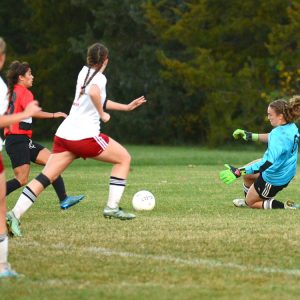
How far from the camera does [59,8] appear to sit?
49.5 metres

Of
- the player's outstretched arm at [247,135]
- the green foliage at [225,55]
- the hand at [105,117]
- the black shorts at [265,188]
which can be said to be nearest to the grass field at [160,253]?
the black shorts at [265,188]

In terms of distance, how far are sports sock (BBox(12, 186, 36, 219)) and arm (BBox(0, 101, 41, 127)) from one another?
11.3ft

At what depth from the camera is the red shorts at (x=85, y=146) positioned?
11.0 metres

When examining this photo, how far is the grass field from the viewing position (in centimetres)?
696

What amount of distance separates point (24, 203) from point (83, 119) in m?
1.14

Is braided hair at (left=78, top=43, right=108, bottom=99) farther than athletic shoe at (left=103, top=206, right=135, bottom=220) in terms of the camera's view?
No

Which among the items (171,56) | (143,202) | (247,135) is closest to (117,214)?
(143,202)

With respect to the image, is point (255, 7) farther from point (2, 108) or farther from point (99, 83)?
point (2, 108)

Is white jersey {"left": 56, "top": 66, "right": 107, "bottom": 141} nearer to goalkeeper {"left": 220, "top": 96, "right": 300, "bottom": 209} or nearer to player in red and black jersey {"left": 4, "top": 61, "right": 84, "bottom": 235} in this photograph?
player in red and black jersey {"left": 4, "top": 61, "right": 84, "bottom": 235}

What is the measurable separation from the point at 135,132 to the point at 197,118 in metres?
3.43

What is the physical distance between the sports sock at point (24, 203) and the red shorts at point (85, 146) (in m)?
0.63

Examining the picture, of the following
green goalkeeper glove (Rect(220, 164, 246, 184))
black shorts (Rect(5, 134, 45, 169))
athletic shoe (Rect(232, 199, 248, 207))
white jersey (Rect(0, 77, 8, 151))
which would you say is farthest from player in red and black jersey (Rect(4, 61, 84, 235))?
white jersey (Rect(0, 77, 8, 151))

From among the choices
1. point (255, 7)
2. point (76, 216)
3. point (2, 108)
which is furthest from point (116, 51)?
point (2, 108)

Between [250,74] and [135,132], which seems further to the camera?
[135,132]
